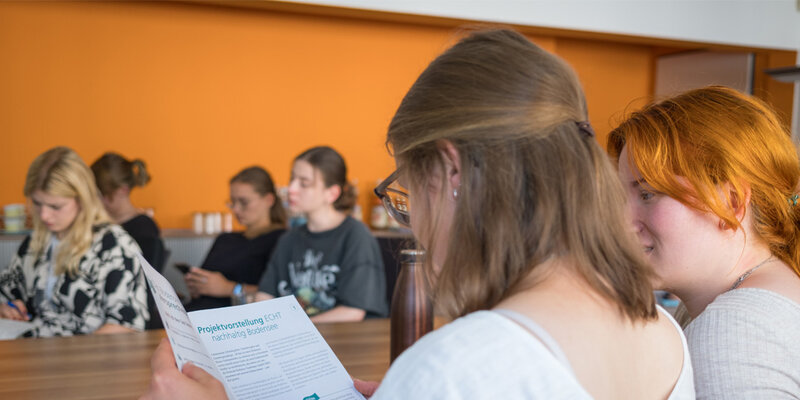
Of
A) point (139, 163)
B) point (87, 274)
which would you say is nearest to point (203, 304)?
point (87, 274)

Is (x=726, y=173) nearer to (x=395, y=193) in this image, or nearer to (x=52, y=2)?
(x=395, y=193)

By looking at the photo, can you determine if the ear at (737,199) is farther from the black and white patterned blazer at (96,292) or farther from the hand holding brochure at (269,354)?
the black and white patterned blazer at (96,292)

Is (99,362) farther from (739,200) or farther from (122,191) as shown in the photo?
(122,191)

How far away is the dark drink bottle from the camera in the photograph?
55.7 inches

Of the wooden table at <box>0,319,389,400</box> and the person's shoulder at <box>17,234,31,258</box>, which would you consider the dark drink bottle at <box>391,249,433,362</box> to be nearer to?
the wooden table at <box>0,319,389,400</box>

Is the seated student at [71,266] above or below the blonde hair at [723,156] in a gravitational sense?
below

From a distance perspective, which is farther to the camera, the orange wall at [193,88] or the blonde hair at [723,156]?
the orange wall at [193,88]

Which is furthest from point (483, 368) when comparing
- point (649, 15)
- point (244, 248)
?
point (649, 15)

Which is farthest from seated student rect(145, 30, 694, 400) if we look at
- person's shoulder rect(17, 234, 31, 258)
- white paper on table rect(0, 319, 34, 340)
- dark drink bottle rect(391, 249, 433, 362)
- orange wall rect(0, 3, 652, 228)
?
orange wall rect(0, 3, 652, 228)

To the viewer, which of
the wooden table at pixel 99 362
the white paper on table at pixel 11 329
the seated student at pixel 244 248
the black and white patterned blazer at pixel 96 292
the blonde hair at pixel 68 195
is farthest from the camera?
the seated student at pixel 244 248

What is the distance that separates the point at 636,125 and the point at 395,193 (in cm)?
49

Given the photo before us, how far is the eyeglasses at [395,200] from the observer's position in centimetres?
88

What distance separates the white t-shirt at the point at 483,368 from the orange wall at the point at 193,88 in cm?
376

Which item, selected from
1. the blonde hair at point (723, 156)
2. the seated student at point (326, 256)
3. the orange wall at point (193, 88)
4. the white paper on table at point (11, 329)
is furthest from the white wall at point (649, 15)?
the blonde hair at point (723, 156)
